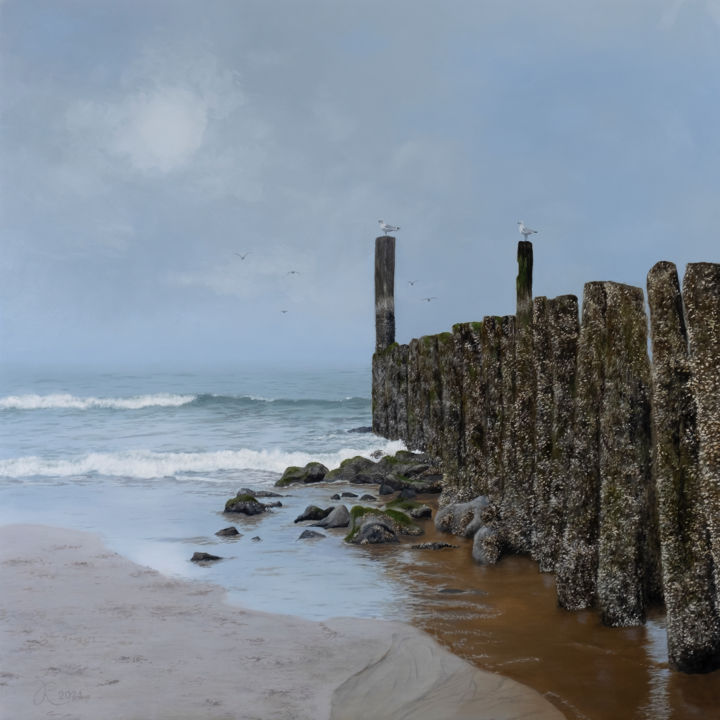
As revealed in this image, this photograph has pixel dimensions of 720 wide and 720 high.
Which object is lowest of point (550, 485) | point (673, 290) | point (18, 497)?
point (18, 497)

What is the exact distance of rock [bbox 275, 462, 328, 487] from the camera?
14.5m

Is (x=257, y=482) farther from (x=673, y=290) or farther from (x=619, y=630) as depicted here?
(x=673, y=290)

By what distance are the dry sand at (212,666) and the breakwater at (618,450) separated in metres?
1.15

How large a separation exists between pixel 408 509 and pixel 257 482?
504 centimetres

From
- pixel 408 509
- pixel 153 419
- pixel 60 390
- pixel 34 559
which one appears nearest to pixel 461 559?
pixel 408 509

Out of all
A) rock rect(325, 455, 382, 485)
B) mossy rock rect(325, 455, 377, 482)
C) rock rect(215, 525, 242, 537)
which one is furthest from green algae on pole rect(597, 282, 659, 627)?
mossy rock rect(325, 455, 377, 482)

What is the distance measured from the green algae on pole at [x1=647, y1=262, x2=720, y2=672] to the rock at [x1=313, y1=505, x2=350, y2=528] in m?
→ 5.69

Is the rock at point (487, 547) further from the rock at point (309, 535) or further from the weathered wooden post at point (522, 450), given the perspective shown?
the rock at point (309, 535)

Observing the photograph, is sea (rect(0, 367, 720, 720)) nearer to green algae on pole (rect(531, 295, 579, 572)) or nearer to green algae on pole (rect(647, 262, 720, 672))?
green algae on pole (rect(647, 262, 720, 672))

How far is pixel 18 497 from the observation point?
13.8m

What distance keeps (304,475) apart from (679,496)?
10.2 meters

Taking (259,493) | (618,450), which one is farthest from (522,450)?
(259,493)

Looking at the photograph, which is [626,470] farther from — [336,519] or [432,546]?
[336,519]

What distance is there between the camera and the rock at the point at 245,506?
1138 cm
